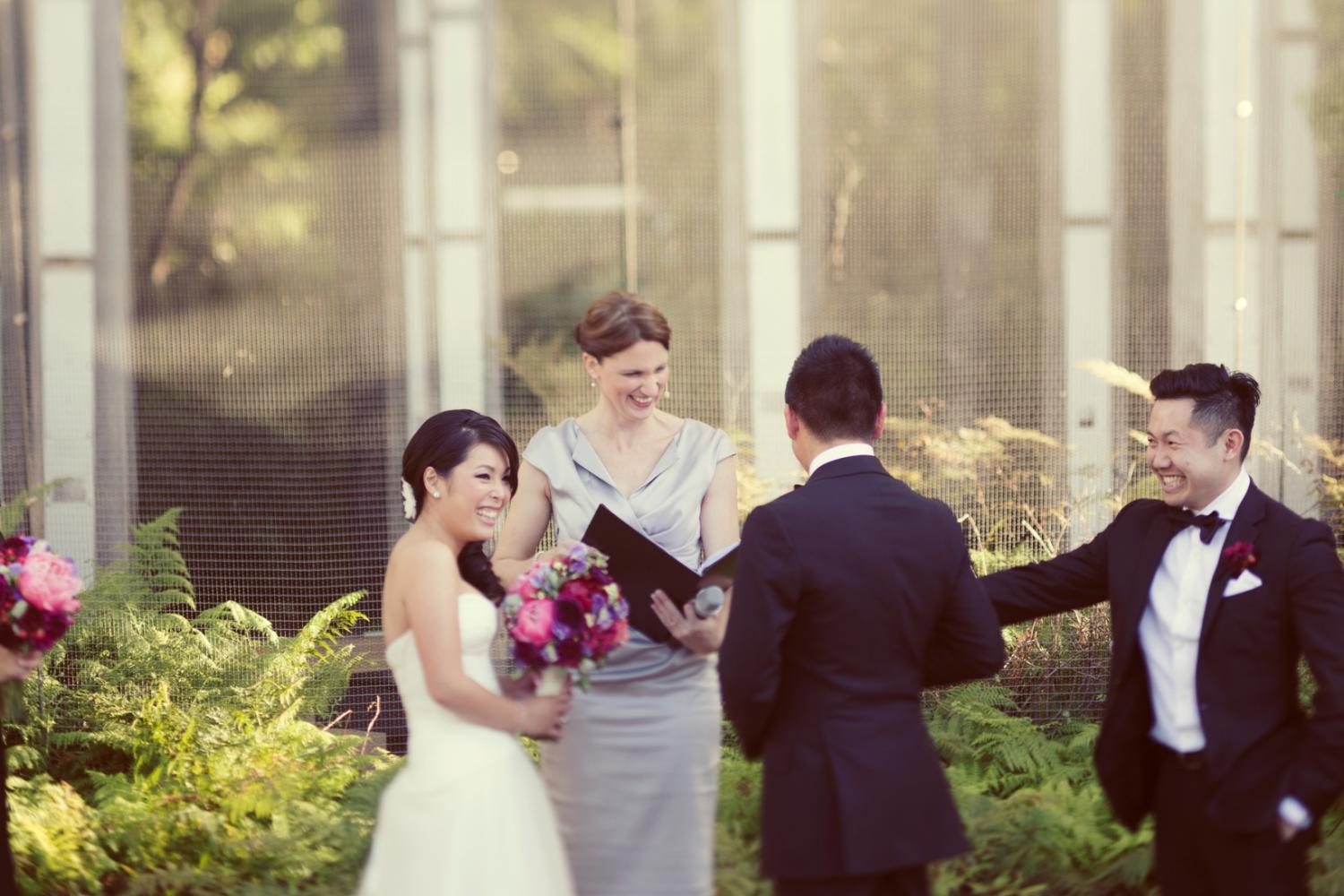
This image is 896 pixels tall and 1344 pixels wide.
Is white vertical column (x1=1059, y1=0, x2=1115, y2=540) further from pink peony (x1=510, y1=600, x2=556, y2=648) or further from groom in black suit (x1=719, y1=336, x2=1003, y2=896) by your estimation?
pink peony (x1=510, y1=600, x2=556, y2=648)

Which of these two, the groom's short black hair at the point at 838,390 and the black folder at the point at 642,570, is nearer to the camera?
the groom's short black hair at the point at 838,390

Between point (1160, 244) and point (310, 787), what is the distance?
216 inches

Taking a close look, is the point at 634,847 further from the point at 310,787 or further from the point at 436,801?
the point at 310,787

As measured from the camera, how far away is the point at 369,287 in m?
8.20

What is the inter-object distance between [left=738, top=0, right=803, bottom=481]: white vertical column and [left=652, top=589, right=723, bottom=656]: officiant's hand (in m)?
4.44

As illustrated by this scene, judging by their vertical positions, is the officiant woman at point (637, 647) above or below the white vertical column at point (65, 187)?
below

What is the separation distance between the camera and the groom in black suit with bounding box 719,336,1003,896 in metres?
3.07

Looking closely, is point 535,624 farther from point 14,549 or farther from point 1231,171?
point 1231,171

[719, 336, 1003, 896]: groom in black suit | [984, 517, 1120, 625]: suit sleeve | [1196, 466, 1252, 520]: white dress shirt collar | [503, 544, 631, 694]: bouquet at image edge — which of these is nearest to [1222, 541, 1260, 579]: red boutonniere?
[1196, 466, 1252, 520]: white dress shirt collar

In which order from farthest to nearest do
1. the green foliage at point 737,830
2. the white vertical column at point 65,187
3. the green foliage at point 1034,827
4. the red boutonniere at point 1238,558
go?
the white vertical column at point 65,187
the green foliage at point 1034,827
the green foliage at point 737,830
the red boutonniere at point 1238,558

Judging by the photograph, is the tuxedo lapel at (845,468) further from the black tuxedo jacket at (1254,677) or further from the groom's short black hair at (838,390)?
the black tuxedo jacket at (1254,677)

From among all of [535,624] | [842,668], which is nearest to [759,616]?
[842,668]

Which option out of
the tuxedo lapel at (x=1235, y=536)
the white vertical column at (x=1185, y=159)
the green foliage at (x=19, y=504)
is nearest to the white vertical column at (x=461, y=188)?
the green foliage at (x=19, y=504)

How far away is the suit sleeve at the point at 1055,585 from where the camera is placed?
3.85m
